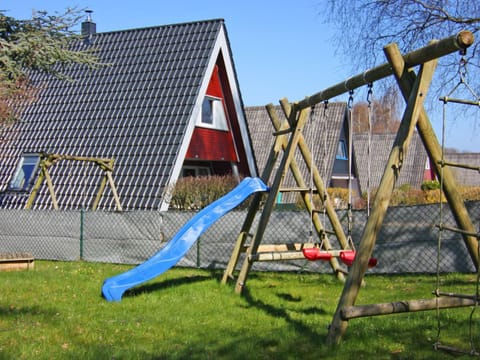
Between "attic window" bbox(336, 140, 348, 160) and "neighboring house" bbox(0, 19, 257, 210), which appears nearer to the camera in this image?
"neighboring house" bbox(0, 19, 257, 210)

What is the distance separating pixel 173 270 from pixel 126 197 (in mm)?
6117

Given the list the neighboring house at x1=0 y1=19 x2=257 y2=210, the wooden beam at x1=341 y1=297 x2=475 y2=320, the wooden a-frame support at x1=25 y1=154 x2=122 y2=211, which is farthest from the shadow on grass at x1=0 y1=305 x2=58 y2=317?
the neighboring house at x1=0 y1=19 x2=257 y2=210

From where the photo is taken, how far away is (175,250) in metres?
9.77

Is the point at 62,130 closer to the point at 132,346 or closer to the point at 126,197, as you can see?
the point at 126,197

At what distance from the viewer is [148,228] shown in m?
14.2

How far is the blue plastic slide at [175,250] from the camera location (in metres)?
9.23

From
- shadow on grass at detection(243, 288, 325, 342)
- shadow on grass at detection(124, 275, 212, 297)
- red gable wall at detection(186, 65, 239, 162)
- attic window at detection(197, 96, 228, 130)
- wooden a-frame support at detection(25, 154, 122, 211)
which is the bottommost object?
shadow on grass at detection(124, 275, 212, 297)


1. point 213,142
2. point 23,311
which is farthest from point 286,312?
point 213,142

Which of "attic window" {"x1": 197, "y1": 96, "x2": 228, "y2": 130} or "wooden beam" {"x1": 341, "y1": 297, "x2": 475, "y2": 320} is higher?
"attic window" {"x1": 197, "y1": 96, "x2": 228, "y2": 130}

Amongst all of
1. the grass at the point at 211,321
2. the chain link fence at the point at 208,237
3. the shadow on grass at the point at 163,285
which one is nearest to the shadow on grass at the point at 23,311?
the grass at the point at 211,321

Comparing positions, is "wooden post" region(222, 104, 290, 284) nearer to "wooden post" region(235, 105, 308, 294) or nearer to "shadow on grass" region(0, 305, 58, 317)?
"wooden post" region(235, 105, 308, 294)

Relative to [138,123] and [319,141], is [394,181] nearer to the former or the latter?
[138,123]

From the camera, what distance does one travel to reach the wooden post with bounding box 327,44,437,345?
243 inches

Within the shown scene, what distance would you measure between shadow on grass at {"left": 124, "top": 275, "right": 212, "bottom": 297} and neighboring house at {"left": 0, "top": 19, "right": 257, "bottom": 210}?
7.11 meters
